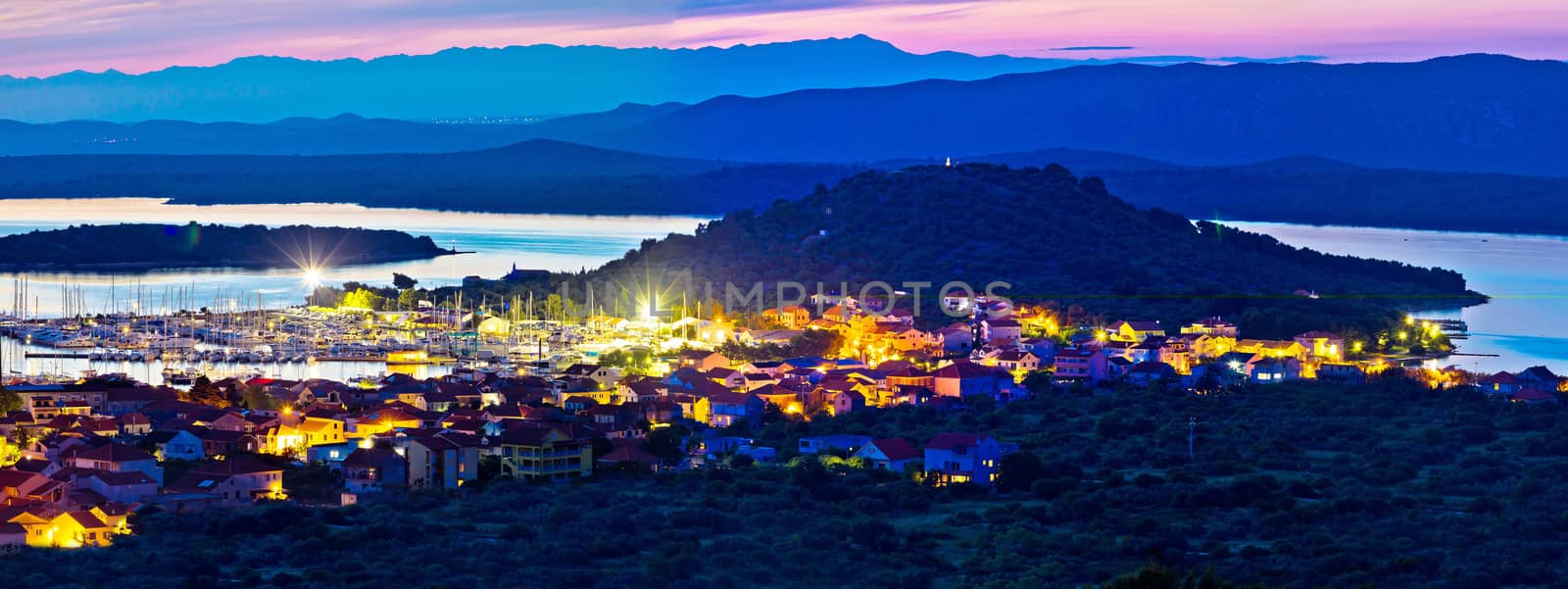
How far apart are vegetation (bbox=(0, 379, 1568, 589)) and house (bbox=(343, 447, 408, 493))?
24.6 inches

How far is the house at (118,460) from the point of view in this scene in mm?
18781

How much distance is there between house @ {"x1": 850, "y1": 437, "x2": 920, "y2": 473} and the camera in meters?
21.1

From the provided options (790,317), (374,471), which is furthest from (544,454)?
(790,317)

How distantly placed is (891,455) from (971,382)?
254 inches

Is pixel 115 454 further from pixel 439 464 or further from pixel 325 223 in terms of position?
pixel 325 223

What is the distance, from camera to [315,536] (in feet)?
54.9

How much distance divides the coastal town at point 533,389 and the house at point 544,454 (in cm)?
3

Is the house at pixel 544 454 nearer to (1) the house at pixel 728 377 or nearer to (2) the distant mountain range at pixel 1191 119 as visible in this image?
(1) the house at pixel 728 377

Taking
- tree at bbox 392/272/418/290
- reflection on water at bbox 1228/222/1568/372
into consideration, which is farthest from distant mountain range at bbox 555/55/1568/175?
tree at bbox 392/272/418/290

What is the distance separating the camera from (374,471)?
1956cm

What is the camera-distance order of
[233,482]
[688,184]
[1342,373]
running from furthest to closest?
[688,184], [1342,373], [233,482]

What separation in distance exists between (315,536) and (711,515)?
3204 millimetres

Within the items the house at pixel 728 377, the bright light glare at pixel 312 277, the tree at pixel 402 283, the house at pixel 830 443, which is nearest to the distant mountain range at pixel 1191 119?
the bright light glare at pixel 312 277

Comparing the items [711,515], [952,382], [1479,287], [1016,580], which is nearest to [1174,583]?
[1016,580]
